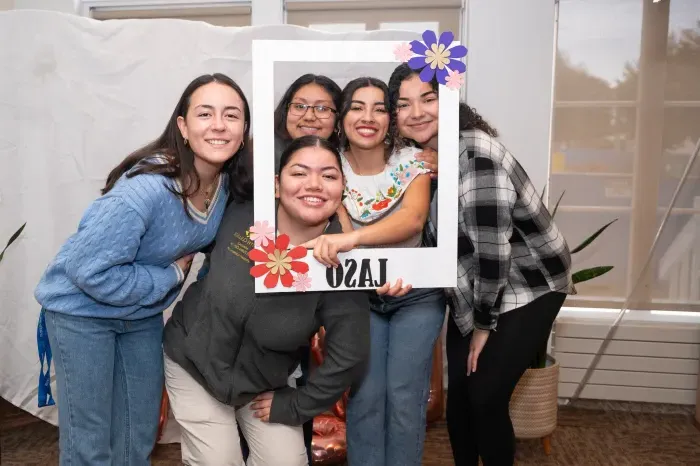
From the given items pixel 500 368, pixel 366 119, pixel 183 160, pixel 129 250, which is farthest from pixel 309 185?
pixel 500 368

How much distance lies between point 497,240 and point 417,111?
1.24 feet

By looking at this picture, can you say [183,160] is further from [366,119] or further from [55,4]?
[55,4]

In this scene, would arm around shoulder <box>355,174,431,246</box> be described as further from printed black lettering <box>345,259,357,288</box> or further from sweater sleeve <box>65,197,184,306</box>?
sweater sleeve <box>65,197,184,306</box>

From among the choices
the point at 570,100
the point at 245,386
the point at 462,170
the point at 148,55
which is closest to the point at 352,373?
the point at 245,386

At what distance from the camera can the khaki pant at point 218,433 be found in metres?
1.43

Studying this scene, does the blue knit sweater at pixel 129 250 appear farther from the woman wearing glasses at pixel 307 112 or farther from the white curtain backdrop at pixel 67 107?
the white curtain backdrop at pixel 67 107

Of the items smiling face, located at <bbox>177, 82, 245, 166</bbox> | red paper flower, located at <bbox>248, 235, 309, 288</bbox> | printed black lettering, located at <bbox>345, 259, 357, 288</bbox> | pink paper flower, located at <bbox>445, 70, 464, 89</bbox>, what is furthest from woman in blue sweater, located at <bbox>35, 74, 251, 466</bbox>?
pink paper flower, located at <bbox>445, 70, 464, 89</bbox>

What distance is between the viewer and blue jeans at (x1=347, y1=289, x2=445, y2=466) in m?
1.48

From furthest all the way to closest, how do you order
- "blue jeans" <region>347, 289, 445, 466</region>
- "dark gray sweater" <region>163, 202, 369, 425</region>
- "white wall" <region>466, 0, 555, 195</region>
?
1. "white wall" <region>466, 0, 555, 195</region>
2. "blue jeans" <region>347, 289, 445, 466</region>
3. "dark gray sweater" <region>163, 202, 369, 425</region>

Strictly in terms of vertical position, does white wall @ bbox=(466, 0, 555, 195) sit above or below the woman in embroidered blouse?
above

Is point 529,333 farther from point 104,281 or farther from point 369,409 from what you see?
point 104,281

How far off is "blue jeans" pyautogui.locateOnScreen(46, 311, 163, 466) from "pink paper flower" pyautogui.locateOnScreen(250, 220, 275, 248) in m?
0.43

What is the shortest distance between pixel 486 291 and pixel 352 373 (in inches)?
15.5

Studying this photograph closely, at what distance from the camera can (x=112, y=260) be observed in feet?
4.40
